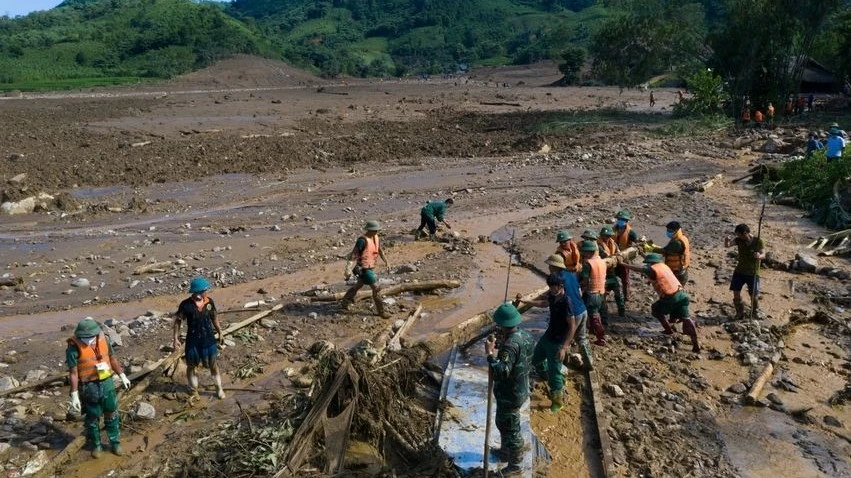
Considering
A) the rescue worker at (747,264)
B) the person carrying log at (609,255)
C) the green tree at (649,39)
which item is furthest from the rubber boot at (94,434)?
the green tree at (649,39)

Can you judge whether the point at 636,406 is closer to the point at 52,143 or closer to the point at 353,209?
the point at 353,209

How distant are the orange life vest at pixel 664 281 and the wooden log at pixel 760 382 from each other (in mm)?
1437

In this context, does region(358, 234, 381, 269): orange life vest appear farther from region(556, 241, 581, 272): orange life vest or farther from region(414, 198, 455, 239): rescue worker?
region(414, 198, 455, 239): rescue worker

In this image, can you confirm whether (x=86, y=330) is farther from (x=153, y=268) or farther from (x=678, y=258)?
(x=678, y=258)

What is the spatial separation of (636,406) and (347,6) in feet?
452

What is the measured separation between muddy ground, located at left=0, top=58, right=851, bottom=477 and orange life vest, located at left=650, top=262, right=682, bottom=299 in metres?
0.85

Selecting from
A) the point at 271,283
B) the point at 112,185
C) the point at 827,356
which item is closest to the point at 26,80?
the point at 112,185

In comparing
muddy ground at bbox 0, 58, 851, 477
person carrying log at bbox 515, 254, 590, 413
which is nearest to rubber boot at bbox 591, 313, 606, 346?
muddy ground at bbox 0, 58, 851, 477

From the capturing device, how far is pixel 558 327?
7.34 m

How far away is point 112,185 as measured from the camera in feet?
69.9

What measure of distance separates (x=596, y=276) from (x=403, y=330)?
283 centimetres

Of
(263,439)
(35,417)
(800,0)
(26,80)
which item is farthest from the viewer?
(26,80)

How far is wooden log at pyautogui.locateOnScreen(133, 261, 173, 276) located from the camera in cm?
1298

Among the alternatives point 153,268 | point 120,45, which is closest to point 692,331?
point 153,268
